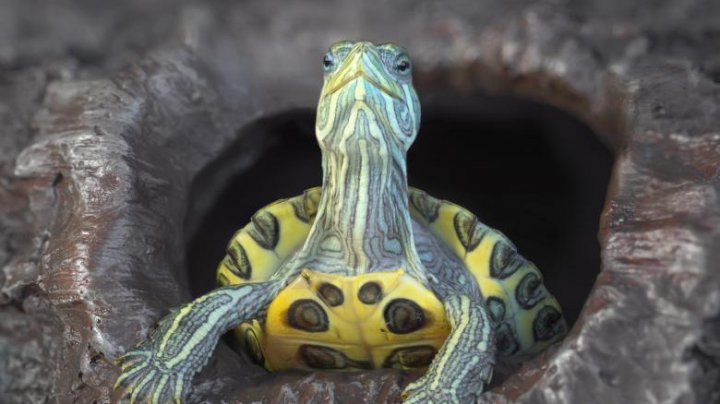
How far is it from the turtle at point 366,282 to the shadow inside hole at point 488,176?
2.27 ft

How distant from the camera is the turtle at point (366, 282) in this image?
2195 millimetres

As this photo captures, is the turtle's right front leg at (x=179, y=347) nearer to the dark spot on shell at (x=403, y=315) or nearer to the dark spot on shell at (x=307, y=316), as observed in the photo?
the dark spot on shell at (x=307, y=316)

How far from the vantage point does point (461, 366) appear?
2.09 metres

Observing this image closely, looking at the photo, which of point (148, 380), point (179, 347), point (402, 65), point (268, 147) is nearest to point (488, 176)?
point (268, 147)

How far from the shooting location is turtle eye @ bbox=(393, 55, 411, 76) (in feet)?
7.88

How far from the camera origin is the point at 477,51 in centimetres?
330

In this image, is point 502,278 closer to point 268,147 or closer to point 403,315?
point 403,315

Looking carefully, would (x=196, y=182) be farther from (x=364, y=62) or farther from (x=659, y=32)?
(x=659, y=32)

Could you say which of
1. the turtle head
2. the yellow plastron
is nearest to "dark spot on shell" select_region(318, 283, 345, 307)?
the yellow plastron

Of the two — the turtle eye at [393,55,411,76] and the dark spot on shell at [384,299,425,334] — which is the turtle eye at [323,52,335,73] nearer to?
the turtle eye at [393,55,411,76]

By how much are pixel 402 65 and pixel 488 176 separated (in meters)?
1.43

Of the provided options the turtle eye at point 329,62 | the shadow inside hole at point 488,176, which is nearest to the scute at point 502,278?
the turtle eye at point 329,62

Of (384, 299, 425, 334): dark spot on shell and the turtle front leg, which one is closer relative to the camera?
the turtle front leg

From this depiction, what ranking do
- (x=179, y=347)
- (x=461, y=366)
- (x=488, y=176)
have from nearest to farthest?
1. (x=461, y=366)
2. (x=179, y=347)
3. (x=488, y=176)
